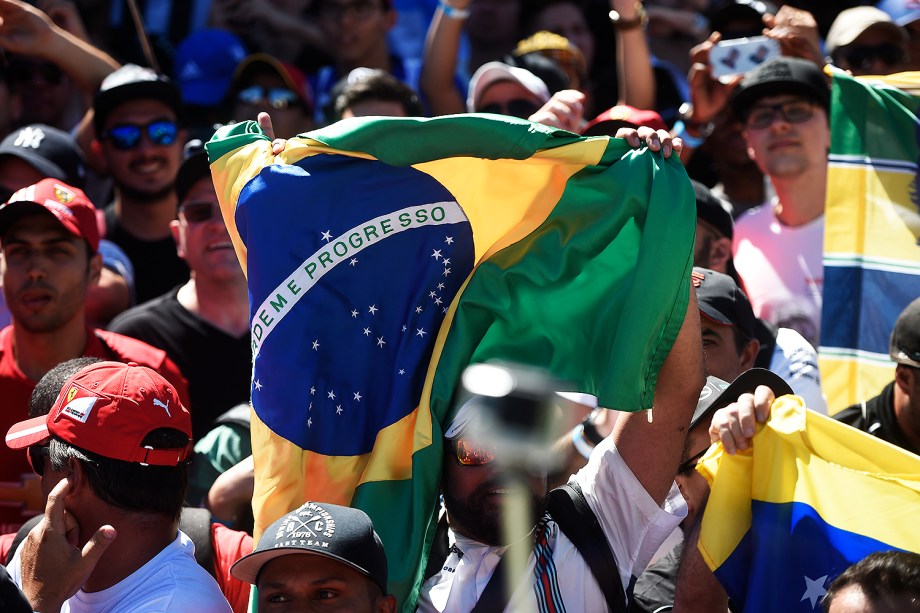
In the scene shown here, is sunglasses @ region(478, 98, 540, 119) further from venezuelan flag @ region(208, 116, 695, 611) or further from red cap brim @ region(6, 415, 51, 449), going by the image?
red cap brim @ region(6, 415, 51, 449)

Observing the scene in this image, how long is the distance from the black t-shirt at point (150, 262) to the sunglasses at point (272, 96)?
1009 mm

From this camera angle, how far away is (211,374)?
213 inches

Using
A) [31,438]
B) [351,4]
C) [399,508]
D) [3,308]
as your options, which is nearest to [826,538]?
[399,508]

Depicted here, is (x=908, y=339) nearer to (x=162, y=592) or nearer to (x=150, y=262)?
(x=162, y=592)

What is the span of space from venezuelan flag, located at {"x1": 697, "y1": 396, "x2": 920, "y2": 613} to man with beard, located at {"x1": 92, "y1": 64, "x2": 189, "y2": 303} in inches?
142

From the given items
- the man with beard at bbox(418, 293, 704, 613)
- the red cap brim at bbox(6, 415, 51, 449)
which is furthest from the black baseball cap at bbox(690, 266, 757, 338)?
the red cap brim at bbox(6, 415, 51, 449)

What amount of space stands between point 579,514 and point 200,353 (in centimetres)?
241

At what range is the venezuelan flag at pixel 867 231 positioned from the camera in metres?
5.20

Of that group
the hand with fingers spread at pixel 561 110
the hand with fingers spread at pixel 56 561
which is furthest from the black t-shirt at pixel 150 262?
the hand with fingers spread at pixel 56 561

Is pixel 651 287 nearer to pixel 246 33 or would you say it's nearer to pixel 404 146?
pixel 404 146

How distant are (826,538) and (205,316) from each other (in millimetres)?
3026

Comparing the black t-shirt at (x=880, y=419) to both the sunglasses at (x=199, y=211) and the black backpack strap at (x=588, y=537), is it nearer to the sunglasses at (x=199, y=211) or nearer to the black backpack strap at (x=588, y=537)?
the black backpack strap at (x=588, y=537)

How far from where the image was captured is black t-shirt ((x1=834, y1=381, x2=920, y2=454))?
165 inches

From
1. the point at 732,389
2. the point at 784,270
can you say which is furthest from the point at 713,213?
the point at 732,389
